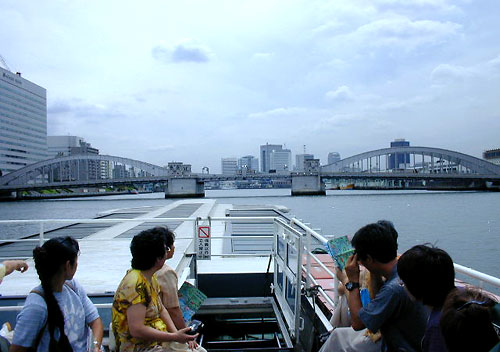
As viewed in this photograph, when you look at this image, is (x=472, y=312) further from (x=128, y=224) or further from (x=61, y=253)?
(x=128, y=224)

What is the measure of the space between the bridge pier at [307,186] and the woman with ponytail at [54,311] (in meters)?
79.8

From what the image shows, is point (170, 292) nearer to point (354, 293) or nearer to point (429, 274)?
point (354, 293)

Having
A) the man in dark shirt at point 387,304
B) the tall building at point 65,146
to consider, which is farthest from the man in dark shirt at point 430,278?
the tall building at point 65,146

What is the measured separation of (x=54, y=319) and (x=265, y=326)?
3.72m

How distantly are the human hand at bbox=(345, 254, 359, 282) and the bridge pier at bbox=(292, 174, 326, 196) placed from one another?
7955cm

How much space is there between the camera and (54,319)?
212 cm

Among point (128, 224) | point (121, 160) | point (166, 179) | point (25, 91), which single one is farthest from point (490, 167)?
point (25, 91)

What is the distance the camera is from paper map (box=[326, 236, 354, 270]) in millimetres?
2572

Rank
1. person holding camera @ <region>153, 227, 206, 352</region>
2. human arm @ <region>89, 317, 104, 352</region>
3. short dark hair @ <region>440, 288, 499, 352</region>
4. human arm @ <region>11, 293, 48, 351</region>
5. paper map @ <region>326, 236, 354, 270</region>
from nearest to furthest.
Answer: short dark hair @ <region>440, 288, 499, 352</region>
human arm @ <region>11, 293, 48, 351</region>
human arm @ <region>89, 317, 104, 352</region>
paper map @ <region>326, 236, 354, 270</region>
person holding camera @ <region>153, 227, 206, 352</region>

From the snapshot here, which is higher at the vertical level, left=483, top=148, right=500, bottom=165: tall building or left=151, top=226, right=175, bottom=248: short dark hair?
left=483, top=148, right=500, bottom=165: tall building

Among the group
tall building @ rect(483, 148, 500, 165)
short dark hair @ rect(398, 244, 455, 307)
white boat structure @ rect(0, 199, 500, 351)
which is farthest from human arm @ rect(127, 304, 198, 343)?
tall building @ rect(483, 148, 500, 165)

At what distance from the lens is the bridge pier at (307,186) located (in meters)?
81.7

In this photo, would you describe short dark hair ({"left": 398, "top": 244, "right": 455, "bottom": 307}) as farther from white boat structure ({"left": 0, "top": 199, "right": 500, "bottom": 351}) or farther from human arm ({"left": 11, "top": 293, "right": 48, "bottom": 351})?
human arm ({"left": 11, "top": 293, "right": 48, "bottom": 351})

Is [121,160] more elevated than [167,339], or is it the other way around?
[121,160]
